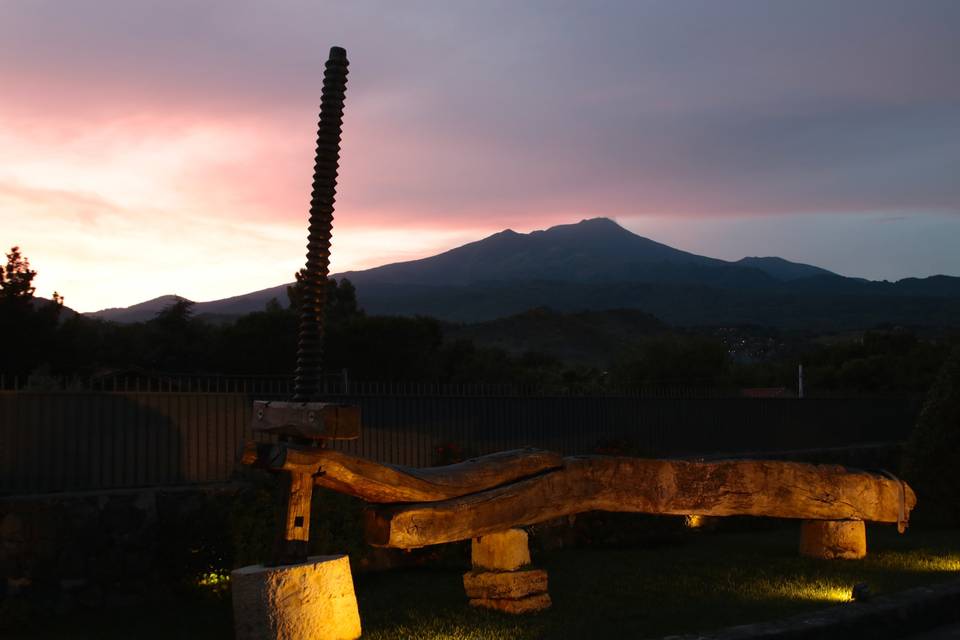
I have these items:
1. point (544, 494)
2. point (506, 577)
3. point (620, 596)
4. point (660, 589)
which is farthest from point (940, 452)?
point (506, 577)

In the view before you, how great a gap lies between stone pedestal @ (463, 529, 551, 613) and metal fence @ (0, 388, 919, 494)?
12.8 ft

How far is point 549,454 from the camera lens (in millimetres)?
9820

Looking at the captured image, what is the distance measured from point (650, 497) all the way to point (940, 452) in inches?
329

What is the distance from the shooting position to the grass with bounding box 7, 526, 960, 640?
356 inches

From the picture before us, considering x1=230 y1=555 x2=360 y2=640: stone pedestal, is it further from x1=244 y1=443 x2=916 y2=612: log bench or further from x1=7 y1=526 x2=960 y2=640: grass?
x1=7 y1=526 x2=960 y2=640: grass

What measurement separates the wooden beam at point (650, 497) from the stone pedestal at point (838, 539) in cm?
23

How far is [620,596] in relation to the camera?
1076 centimetres

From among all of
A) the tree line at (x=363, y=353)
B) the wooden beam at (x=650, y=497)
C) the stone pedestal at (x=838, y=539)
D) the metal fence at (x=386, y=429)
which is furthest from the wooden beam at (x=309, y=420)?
the tree line at (x=363, y=353)

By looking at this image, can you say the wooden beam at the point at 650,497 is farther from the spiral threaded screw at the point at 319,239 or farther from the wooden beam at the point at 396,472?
the spiral threaded screw at the point at 319,239

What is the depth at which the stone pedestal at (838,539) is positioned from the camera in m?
12.5

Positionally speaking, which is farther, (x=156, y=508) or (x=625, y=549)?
(x=625, y=549)

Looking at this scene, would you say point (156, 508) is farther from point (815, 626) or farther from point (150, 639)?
point (815, 626)

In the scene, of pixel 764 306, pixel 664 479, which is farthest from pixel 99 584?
pixel 764 306

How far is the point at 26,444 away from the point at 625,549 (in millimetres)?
8030
